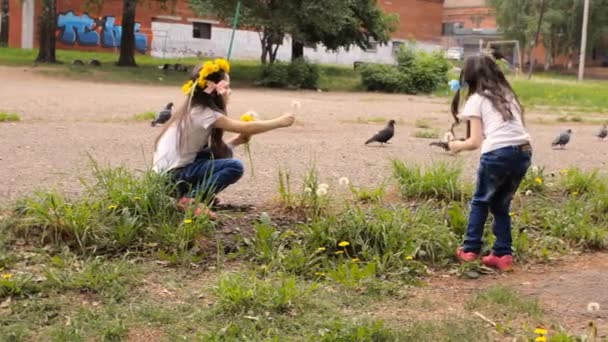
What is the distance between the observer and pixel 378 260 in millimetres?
4871

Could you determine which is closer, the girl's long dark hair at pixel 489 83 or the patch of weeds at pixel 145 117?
the girl's long dark hair at pixel 489 83

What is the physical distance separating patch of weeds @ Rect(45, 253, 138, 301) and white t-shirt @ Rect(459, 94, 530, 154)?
2357mm

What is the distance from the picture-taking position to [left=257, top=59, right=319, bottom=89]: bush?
29.2 meters

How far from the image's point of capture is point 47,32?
32.1 metres

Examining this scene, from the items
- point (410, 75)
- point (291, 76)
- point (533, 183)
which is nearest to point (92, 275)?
point (533, 183)

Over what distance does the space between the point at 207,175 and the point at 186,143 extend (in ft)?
0.86

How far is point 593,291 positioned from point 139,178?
3.00 m

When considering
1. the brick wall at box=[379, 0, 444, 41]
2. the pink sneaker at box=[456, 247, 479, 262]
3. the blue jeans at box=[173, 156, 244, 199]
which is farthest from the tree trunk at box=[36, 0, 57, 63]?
the brick wall at box=[379, 0, 444, 41]

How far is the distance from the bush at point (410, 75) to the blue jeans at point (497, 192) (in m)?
25.4

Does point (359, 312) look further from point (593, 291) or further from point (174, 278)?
point (593, 291)

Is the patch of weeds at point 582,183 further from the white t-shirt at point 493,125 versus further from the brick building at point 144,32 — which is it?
the brick building at point 144,32

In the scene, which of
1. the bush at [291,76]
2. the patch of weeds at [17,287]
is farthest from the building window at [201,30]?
the patch of weeds at [17,287]

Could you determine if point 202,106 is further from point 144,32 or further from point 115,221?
point 144,32

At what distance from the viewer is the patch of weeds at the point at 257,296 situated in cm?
400
